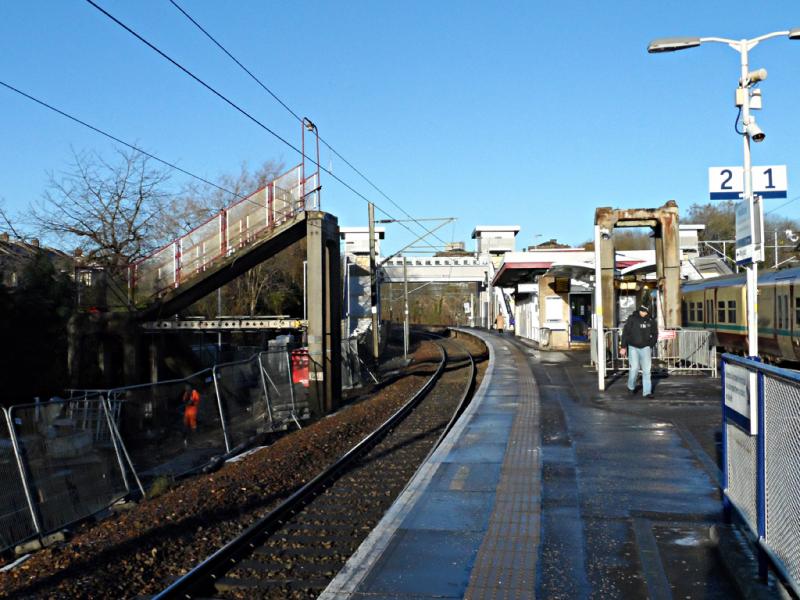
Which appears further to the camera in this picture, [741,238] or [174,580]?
[741,238]

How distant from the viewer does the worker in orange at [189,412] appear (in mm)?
13789

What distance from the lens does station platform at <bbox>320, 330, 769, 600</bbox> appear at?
573cm

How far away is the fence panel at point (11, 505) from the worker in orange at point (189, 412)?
16.0ft

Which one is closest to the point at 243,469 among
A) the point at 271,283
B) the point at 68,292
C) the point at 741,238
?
the point at 741,238

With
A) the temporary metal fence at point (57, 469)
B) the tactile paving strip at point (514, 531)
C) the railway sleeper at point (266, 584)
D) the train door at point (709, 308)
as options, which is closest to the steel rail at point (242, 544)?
the railway sleeper at point (266, 584)

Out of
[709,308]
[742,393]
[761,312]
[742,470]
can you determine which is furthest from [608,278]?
[742,393]

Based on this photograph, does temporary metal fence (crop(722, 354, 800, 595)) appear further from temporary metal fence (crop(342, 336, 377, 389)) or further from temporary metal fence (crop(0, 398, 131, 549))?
temporary metal fence (crop(342, 336, 377, 389))

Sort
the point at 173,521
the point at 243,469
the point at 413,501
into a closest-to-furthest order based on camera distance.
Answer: the point at 413,501 < the point at 173,521 < the point at 243,469

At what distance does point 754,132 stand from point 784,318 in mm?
11967

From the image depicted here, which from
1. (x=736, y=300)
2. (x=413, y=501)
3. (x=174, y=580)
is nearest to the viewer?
(x=174, y=580)

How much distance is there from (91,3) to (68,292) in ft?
50.7

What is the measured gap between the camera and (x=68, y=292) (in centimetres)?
2380

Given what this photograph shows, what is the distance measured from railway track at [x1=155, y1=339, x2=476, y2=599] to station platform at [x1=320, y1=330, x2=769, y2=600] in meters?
0.54

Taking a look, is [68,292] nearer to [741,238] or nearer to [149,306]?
[149,306]
